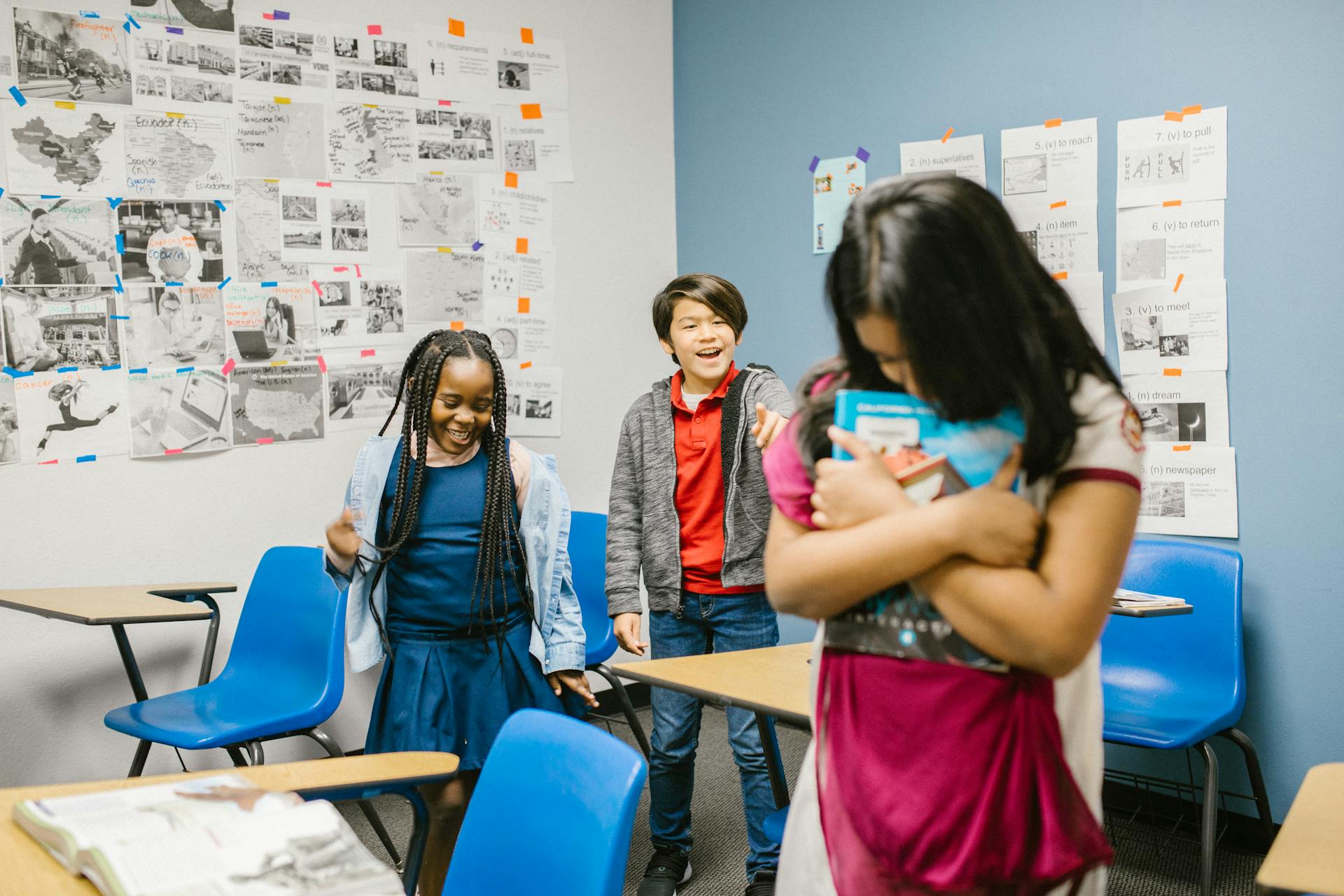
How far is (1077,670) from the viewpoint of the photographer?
101cm

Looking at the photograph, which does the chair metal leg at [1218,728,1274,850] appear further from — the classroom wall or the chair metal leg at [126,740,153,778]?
the chair metal leg at [126,740,153,778]

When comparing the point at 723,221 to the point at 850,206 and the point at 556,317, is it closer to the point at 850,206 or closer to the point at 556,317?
the point at 556,317

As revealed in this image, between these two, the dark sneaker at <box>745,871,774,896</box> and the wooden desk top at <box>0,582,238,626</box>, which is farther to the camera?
the wooden desk top at <box>0,582,238,626</box>

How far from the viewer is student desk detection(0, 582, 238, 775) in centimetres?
263

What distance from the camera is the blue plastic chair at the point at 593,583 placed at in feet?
11.2

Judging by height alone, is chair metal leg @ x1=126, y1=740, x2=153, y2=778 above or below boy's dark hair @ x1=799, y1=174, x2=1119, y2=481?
below

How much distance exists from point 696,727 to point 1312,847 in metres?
1.64

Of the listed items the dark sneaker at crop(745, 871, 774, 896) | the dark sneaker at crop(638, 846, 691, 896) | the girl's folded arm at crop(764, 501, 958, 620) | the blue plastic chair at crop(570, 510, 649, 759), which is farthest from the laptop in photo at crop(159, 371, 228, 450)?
the girl's folded arm at crop(764, 501, 958, 620)

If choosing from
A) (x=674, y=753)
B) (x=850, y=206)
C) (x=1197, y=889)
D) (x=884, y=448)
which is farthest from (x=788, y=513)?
(x=1197, y=889)

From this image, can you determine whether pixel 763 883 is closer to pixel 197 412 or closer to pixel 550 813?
pixel 550 813

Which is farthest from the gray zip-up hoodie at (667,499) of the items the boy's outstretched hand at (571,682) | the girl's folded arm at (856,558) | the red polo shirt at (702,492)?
the girl's folded arm at (856,558)

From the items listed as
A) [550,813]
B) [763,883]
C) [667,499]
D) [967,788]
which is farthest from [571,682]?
[967,788]

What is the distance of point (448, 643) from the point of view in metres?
2.11

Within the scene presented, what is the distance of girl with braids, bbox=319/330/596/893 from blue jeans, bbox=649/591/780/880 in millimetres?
448
